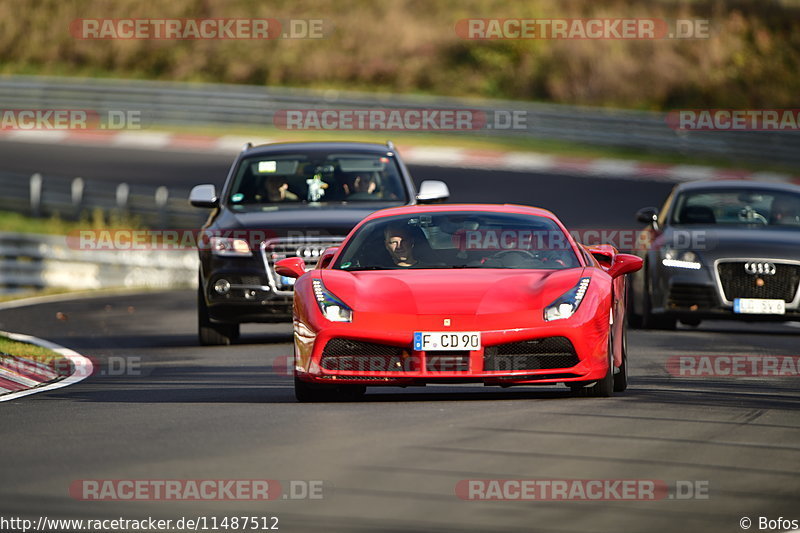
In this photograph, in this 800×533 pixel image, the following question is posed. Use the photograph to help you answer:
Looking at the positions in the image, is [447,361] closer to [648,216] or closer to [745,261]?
[745,261]

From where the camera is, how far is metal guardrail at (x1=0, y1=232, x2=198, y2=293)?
2647cm

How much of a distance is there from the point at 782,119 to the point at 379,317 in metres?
34.4

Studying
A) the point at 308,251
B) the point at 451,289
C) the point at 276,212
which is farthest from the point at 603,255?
the point at 276,212

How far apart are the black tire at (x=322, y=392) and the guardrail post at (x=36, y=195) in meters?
20.6

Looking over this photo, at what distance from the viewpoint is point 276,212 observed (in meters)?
16.3

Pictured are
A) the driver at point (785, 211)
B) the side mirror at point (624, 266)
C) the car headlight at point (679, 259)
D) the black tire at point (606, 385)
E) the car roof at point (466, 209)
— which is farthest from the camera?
the driver at point (785, 211)

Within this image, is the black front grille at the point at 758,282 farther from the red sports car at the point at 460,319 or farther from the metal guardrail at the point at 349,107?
the metal guardrail at the point at 349,107

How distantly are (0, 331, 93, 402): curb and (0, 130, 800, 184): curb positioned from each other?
23610 millimetres

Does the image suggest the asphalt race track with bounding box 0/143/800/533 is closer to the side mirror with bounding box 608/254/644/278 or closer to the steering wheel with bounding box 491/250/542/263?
the side mirror with bounding box 608/254/644/278

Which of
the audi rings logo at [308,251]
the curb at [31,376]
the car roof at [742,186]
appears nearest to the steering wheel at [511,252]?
the curb at [31,376]

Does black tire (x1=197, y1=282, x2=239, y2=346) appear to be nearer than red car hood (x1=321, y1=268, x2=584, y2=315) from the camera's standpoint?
No

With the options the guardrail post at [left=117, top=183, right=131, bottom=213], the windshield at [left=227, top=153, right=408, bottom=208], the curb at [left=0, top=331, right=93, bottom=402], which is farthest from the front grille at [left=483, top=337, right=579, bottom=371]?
the guardrail post at [left=117, top=183, right=131, bottom=213]

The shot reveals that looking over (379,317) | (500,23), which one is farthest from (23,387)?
(500,23)

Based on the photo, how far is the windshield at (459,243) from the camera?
447 inches
